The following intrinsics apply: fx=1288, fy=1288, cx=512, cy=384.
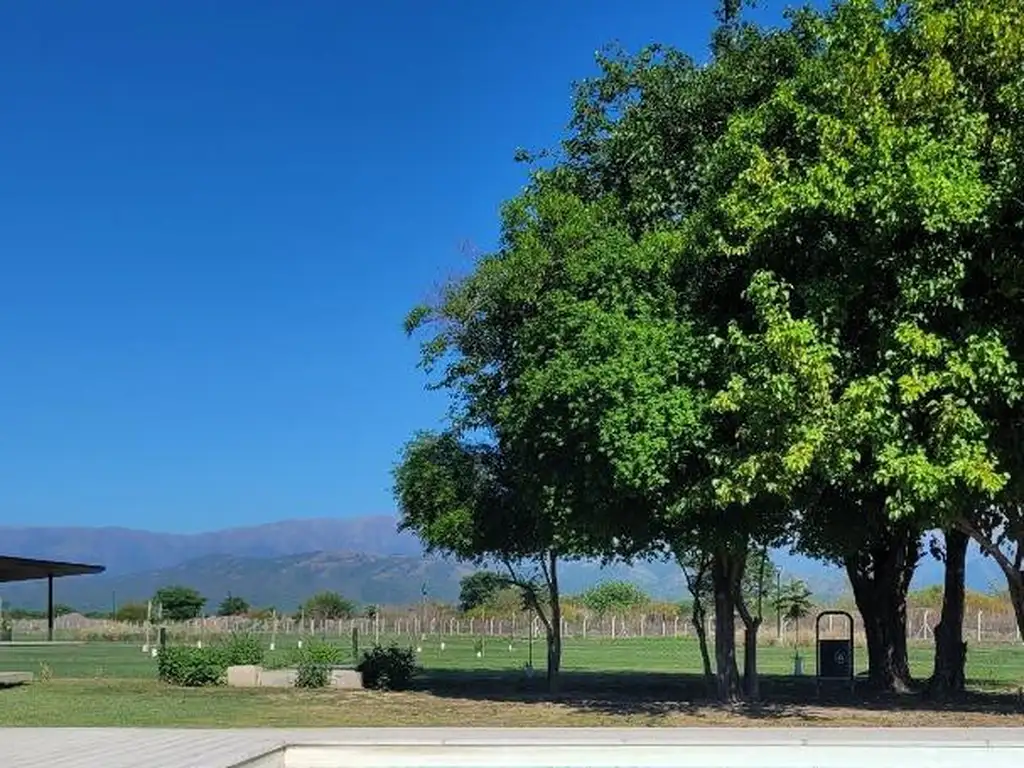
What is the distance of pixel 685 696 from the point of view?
84.3 feet

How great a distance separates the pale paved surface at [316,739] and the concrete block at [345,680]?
1042 centimetres

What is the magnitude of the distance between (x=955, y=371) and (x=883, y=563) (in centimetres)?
1220

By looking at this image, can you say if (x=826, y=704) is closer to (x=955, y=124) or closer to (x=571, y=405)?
(x=571, y=405)

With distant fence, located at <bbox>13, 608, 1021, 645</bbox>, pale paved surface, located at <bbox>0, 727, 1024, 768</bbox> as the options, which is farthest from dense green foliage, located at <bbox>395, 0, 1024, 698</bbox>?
distant fence, located at <bbox>13, 608, 1021, 645</bbox>

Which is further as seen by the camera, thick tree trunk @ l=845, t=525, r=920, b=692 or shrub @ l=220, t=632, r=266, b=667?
shrub @ l=220, t=632, r=266, b=667

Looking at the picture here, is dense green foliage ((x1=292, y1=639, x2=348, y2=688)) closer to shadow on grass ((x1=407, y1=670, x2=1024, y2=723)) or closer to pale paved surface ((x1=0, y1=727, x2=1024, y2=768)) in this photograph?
shadow on grass ((x1=407, y1=670, x2=1024, y2=723))

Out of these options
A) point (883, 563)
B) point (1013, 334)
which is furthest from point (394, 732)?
point (883, 563)

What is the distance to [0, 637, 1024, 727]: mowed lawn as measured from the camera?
63.7 ft

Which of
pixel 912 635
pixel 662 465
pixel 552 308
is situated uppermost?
pixel 552 308

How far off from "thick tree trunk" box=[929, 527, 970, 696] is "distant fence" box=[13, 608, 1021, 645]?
140ft

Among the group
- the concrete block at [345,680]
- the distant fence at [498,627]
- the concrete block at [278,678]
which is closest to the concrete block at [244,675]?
the concrete block at [278,678]

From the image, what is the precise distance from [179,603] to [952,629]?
279 ft

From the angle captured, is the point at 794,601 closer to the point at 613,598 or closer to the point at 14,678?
the point at 613,598

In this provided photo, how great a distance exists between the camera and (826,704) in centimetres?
2308
